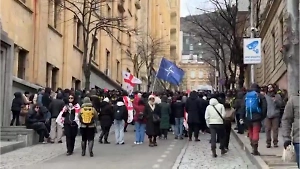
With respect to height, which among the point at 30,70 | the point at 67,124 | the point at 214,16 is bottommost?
the point at 67,124

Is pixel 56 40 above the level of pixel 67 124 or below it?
above

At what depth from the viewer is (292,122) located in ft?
26.1

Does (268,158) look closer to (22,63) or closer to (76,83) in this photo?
(22,63)

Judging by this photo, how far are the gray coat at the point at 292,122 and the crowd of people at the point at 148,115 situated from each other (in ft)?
15.7

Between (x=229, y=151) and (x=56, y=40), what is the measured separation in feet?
58.6

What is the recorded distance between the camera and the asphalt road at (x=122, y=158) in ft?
43.1

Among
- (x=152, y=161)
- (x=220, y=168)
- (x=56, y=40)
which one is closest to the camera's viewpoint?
(x=220, y=168)

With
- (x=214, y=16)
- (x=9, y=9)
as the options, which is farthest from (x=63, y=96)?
(x=214, y=16)

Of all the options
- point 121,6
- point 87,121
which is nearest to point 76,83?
point 121,6

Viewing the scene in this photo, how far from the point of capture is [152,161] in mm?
13961

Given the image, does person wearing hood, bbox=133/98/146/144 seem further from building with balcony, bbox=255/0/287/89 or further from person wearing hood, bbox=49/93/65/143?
building with balcony, bbox=255/0/287/89

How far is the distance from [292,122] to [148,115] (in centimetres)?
1044

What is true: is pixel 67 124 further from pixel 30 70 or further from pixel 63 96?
pixel 30 70

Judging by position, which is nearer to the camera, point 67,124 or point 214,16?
point 67,124
